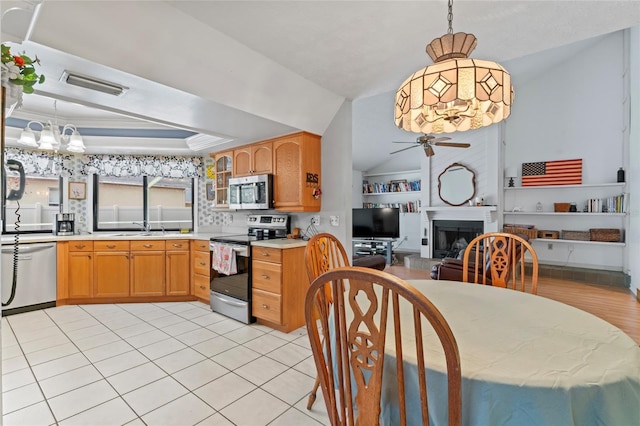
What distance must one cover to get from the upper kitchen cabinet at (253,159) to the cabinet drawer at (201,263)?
3.83 ft

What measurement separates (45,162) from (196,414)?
14.1ft

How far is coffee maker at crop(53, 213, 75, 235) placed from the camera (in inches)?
161

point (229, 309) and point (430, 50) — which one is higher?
point (430, 50)

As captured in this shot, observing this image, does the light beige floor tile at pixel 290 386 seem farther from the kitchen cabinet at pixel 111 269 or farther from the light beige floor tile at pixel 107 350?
the kitchen cabinet at pixel 111 269

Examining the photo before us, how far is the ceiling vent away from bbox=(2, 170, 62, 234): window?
2969 millimetres

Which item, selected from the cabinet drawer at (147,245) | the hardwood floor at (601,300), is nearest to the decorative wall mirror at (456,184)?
the hardwood floor at (601,300)

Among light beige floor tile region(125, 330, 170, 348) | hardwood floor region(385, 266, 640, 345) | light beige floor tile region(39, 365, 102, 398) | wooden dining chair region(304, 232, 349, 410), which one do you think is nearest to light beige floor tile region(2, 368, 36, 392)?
light beige floor tile region(39, 365, 102, 398)

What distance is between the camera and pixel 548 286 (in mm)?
4785

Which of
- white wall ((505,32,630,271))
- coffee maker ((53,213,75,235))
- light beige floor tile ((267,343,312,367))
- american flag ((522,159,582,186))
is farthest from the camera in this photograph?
american flag ((522,159,582,186))

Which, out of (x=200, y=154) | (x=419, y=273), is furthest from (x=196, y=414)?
(x=419, y=273)

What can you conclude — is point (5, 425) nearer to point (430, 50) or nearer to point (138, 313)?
point (138, 313)

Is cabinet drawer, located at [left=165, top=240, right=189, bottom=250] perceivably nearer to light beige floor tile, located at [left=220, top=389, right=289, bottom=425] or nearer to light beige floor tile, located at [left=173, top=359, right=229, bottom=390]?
light beige floor tile, located at [left=173, top=359, right=229, bottom=390]

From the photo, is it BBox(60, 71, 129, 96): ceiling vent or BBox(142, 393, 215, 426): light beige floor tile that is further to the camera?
BBox(60, 71, 129, 96): ceiling vent

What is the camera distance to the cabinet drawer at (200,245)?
3.84m
